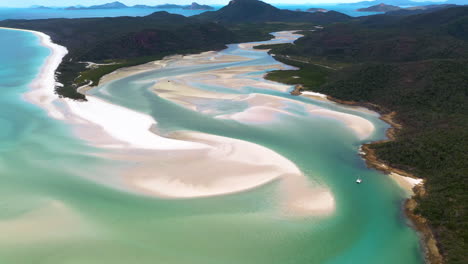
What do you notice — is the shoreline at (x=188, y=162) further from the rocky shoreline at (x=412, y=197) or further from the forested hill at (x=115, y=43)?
the forested hill at (x=115, y=43)

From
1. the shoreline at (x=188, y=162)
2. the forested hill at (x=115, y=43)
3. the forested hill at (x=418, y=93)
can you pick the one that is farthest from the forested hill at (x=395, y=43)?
the shoreline at (x=188, y=162)

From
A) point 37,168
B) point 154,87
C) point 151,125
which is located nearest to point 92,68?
point 154,87

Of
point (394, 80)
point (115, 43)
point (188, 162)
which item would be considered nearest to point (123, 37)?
point (115, 43)

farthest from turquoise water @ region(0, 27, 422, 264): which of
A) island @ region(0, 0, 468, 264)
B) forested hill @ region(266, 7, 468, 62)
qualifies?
forested hill @ region(266, 7, 468, 62)

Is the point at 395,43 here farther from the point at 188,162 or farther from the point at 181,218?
the point at 181,218

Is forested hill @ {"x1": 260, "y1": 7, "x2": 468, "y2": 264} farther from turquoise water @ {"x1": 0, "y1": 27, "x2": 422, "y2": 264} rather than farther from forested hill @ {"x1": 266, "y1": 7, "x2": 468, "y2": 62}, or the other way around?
turquoise water @ {"x1": 0, "y1": 27, "x2": 422, "y2": 264}
